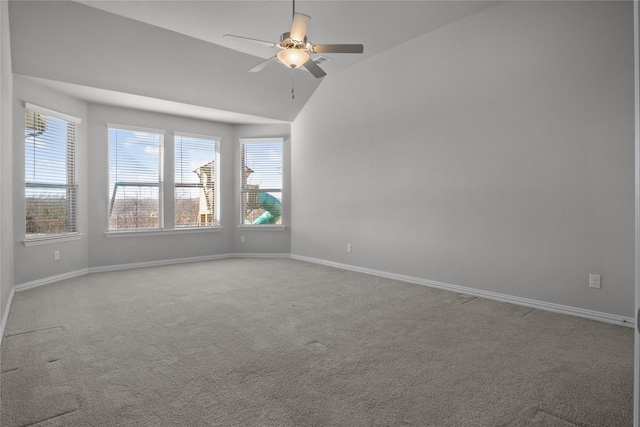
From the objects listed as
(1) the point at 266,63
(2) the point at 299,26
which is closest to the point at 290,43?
(2) the point at 299,26

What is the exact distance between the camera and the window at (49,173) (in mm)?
4652

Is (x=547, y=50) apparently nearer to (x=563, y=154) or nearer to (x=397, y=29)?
(x=563, y=154)

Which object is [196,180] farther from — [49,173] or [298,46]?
[298,46]

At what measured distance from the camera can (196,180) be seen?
22.2 ft

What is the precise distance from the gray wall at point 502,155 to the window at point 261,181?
173 centimetres

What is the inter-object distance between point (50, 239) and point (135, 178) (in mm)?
1606

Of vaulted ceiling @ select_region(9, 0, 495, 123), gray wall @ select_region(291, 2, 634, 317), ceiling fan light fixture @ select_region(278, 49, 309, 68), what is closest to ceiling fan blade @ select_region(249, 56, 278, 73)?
ceiling fan light fixture @ select_region(278, 49, 309, 68)

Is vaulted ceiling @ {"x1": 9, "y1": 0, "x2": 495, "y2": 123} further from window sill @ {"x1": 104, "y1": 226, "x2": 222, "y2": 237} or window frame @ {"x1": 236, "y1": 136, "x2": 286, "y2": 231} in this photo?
window sill @ {"x1": 104, "y1": 226, "x2": 222, "y2": 237}

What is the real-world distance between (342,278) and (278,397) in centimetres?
320

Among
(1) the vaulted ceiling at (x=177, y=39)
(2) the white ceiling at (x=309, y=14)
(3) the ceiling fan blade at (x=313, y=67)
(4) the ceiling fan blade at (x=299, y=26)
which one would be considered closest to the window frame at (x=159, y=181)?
(1) the vaulted ceiling at (x=177, y=39)

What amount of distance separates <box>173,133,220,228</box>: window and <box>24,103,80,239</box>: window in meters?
1.62

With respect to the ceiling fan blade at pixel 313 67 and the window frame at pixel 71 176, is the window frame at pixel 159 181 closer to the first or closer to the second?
the window frame at pixel 71 176

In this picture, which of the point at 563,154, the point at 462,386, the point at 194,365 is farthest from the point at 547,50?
the point at 194,365

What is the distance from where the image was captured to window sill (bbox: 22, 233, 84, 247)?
458cm
